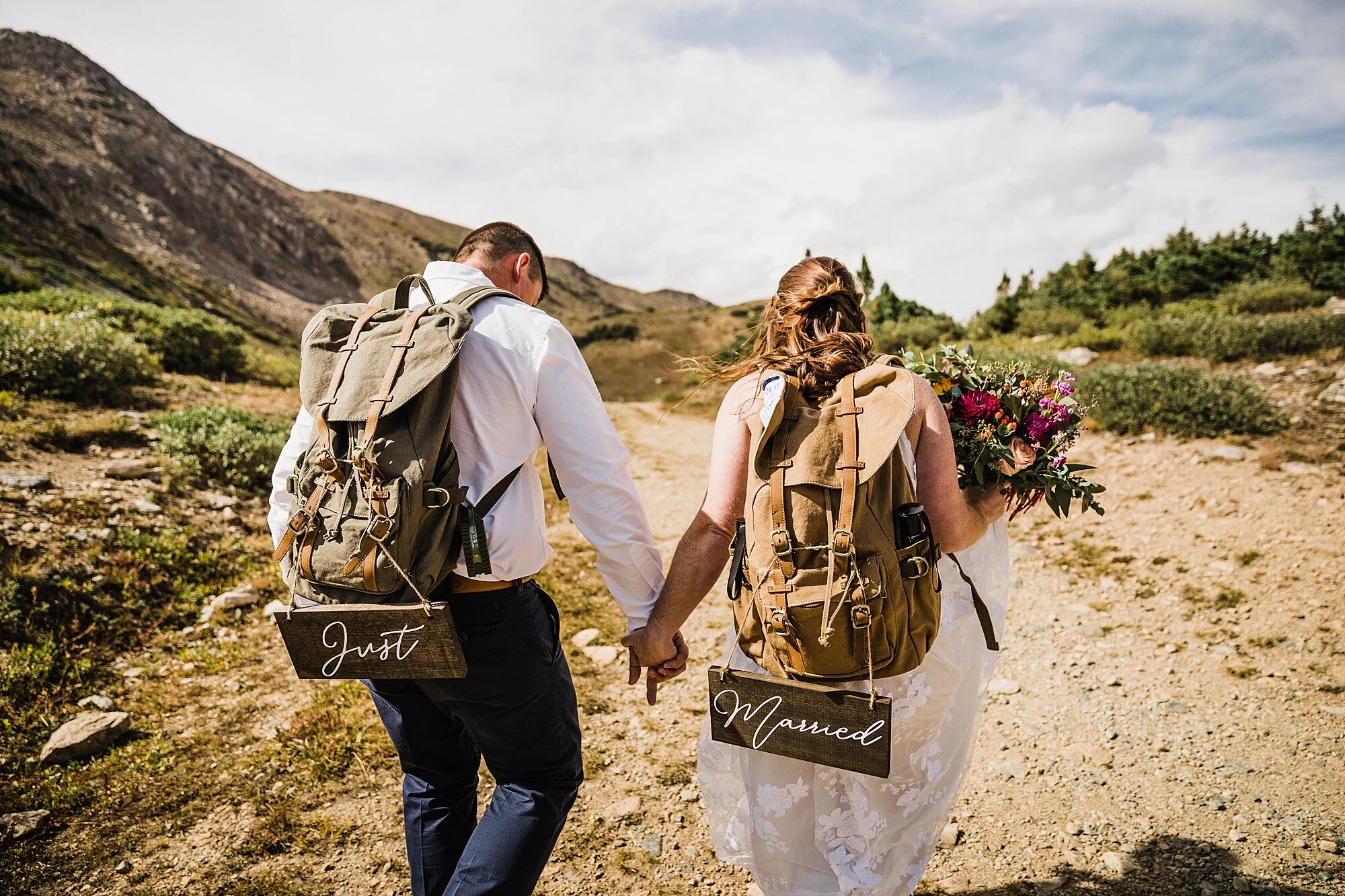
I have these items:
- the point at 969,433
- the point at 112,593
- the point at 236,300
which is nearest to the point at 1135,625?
the point at 969,433

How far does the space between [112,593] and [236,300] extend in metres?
43.8

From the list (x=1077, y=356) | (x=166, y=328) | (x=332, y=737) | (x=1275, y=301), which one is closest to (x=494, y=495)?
(x=332, y=737)

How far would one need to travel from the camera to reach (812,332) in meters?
2.06

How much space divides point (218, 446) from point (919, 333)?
60.5 feet

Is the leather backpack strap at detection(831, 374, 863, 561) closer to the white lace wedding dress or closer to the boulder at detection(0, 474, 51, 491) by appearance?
the white lace wedding dress

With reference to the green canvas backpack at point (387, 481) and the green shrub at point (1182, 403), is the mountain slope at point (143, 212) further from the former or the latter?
the green shrub at point (1182, 403)

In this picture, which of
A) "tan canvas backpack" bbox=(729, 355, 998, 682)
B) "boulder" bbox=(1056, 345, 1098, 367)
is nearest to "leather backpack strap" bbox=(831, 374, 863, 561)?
"tan canvas backpack" bbox=(729, 355, 998, 682)

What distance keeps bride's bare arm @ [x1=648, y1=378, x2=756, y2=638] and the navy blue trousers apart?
384 mm

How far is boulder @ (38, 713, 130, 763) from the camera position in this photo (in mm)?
3279

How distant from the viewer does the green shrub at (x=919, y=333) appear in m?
19.6

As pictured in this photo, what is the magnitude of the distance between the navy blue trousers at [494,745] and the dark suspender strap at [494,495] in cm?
25

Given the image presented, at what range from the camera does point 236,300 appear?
1609 inches

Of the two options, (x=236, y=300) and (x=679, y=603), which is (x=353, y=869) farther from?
(x=236, y=300)

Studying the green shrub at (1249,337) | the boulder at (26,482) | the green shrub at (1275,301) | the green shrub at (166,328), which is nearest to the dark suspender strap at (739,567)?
the boulder at (26,482)
